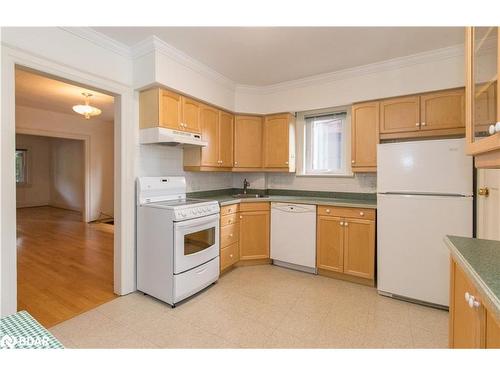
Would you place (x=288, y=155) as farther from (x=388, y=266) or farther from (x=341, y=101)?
(x=388, y=266)

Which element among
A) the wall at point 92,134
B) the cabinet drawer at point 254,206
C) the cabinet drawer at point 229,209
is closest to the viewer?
the cabinet drawer at point 229,209

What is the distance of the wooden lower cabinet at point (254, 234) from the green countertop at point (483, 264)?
2.14 metres

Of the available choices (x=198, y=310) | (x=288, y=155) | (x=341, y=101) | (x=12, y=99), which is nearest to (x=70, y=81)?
(x=12, y=99)

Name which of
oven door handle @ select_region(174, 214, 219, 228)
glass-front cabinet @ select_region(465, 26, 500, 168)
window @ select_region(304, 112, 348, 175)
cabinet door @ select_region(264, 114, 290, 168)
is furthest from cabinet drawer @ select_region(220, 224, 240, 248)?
glass-front cabinet @ select_region(465, 26, 500, 168)

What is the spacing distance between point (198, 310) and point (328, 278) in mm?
1557

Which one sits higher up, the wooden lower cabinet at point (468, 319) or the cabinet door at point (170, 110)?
the cabinet door at point (170, 110)

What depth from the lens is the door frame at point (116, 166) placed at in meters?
1.68

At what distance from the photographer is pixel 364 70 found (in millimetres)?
2865

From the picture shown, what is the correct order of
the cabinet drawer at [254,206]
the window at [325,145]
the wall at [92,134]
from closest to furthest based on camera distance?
the cabinet drawer at [254,206] → the window at [325,145] → the wall at [92,134]

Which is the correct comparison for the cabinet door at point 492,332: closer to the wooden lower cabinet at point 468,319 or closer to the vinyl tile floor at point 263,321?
the wooden lower cabinet at point 468,319

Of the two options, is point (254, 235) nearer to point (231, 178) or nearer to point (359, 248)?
point (231, 178)

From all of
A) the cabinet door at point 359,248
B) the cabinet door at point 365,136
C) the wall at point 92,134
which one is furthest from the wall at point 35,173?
the cabinet door at point 359,248

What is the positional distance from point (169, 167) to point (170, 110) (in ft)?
2.37

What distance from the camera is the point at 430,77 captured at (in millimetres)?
2553
